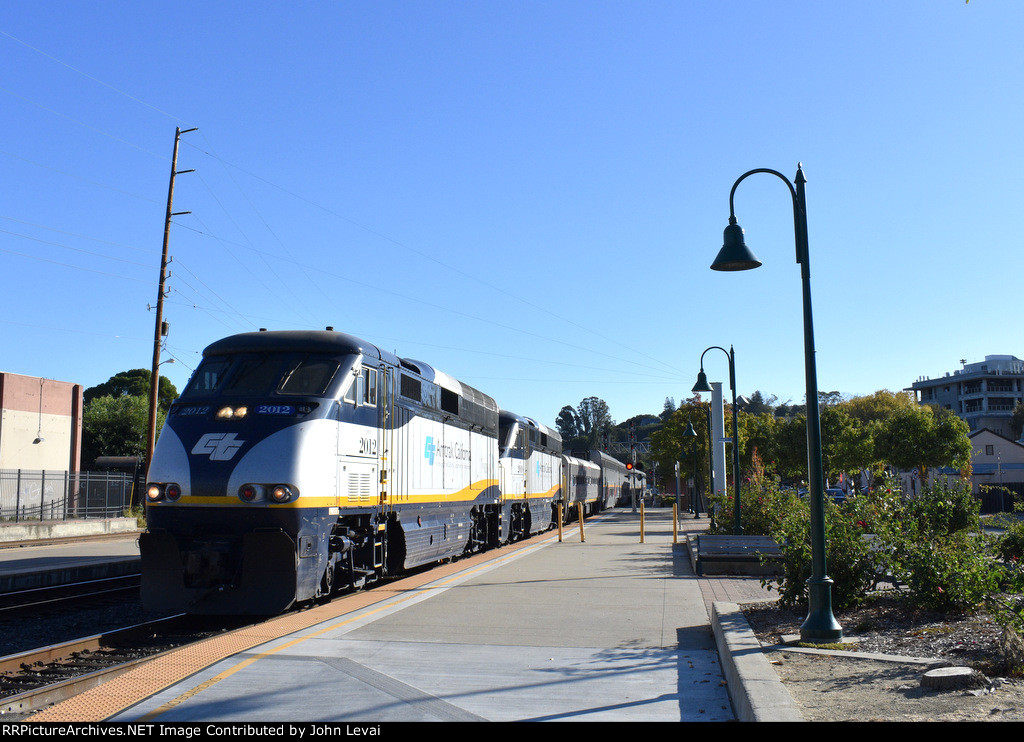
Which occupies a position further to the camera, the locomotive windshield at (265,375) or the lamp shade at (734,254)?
the locomotive windshield at (265,375)

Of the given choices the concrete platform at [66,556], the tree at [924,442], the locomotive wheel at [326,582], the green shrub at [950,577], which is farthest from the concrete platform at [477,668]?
the tree at [924,442]

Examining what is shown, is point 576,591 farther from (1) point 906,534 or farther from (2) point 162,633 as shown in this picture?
(2) point 162,633

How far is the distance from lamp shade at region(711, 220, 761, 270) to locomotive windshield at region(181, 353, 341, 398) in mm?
5294

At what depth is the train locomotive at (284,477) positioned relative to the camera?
10.0 meters

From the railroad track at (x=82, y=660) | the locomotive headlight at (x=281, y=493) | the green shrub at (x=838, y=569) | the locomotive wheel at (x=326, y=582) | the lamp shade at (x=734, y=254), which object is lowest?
the railroad track at (x=82, y=660)

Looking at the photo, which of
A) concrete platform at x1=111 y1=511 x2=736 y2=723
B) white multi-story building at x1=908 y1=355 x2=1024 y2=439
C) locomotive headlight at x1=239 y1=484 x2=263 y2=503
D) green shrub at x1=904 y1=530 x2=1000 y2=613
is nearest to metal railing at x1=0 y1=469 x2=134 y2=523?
locomotive headlight at x1=239 y1=484 x2=263 y2=503

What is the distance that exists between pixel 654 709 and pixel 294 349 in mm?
7228

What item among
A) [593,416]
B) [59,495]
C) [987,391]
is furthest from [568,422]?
[59,495]

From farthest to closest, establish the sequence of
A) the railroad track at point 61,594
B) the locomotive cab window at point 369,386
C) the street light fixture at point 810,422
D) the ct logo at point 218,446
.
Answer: the railroad track at point 61,594
the locomotive cab window at point 369,386
the ct logo at point 218,446
the street light fixture at point 810,422

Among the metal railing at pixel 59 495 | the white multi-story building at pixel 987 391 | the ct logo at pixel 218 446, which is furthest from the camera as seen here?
the white multi-story building at pixel 987 391

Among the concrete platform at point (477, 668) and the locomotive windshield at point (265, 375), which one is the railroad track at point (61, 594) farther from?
the concrete platform at point (477, 668)

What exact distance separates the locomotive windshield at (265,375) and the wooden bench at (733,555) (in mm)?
8286

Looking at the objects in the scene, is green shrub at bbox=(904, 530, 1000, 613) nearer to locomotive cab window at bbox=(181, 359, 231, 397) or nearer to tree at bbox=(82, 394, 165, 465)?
locomotive cab window at bbox=(181, 359, 231, 397)

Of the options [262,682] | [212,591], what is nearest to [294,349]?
[212,591]
